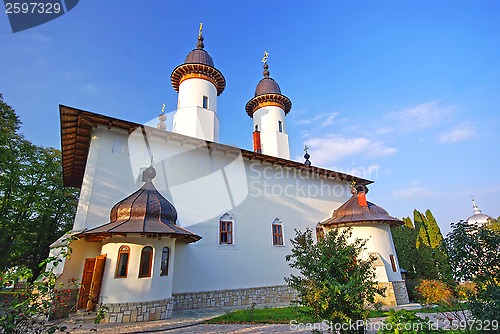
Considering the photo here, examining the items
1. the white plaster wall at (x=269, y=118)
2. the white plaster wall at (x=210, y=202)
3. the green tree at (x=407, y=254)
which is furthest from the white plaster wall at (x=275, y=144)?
the green tree at (x=407, y=254)

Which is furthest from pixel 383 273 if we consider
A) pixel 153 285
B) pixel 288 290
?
pixel 153 285

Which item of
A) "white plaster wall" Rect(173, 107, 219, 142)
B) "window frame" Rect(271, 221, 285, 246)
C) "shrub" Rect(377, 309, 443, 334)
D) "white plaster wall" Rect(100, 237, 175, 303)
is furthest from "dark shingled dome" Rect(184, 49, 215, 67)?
"shrub" Rect(377, 309, 443, 334)

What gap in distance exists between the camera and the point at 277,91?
2233 centimetres

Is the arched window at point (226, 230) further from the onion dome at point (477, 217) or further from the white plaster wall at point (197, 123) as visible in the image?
the onion dome at point (477, 217)

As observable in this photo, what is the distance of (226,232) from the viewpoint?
12.0m

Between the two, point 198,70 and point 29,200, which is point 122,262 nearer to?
point 198,70

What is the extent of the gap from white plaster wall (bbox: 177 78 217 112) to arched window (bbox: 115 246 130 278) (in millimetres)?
11077

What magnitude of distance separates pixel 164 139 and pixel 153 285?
6.04 meters

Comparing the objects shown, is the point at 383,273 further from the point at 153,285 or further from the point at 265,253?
the point at 153,285

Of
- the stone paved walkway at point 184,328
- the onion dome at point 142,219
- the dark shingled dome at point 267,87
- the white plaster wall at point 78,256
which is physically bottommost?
the stone paved walkway at point 184,328

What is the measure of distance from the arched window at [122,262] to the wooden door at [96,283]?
54 centimetres

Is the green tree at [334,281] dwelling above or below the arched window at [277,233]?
below

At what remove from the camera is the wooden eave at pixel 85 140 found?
9.80m

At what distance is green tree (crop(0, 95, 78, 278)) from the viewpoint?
14852 mm
